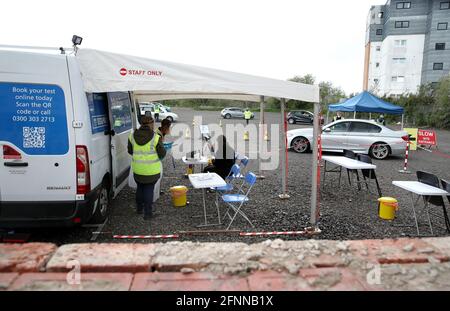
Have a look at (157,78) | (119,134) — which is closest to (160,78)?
(157,78)

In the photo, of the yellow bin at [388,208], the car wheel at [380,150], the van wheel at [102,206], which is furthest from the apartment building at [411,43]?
the van wheel at [102,206]

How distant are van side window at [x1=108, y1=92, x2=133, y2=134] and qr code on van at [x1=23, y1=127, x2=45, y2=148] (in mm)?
1362

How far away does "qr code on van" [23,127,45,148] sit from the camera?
3.59m

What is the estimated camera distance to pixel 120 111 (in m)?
5.75

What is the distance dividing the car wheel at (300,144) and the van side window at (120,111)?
24.9ft

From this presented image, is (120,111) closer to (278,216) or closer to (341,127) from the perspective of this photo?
(278,216)

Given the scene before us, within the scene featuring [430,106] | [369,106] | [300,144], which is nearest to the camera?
[300,144]

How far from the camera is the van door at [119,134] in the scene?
4973mm

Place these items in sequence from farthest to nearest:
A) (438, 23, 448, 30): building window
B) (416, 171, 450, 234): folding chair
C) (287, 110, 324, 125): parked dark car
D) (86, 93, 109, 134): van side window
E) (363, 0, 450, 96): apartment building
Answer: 1. (363, 0, 450, 96): apartment building
2. (438, 23, 448, 30): building window
3. (287, 110, 324, 125): parked dark car
4. (416, 171, 450, 234): folding chair
5. (86, 93, 109, 134): van side window

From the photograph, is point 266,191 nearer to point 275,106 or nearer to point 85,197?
point 85,197

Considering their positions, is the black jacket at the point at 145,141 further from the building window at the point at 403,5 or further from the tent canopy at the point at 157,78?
the building window at the point at 403,5

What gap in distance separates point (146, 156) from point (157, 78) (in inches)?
50.6

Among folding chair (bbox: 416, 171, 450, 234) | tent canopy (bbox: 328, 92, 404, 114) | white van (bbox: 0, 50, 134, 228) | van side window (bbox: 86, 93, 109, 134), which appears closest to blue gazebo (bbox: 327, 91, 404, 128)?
tent canopy (bbox: 328, 92, 404, 114)

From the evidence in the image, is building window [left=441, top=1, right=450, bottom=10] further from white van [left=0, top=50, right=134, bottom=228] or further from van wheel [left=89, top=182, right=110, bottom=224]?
white van [left=0, top=50, right=134, bottom=228]
